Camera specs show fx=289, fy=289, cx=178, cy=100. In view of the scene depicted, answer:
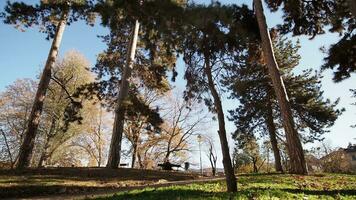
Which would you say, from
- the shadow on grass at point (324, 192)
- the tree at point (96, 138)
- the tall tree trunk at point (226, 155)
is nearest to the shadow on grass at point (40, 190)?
the tall tree trunk at point (226, 155)

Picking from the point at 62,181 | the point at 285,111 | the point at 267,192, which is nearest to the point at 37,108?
the point at 62,181

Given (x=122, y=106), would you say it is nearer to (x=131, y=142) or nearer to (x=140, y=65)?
(x=140, y=65)

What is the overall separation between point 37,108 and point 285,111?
1149 centimetres

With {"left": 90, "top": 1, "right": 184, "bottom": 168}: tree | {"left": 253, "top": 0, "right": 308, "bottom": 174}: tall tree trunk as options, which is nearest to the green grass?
{"left": 253, "top": 0, "right": 308, "bottom": 174}: tall tree trunk

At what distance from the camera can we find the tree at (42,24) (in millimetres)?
13562

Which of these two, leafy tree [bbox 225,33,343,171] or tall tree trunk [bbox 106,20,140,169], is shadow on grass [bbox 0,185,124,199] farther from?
leafy tree [bbox 225,33,343,171]

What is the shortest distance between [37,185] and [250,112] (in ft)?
49.2

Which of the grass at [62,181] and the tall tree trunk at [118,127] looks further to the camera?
the tall tree trunk at [118,127]

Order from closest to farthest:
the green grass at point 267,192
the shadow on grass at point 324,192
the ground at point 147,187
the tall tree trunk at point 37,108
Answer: the green grass at point 267,192, the ground at point 147,187, the shadow on grass at point 324,192, the tall tree trunk at point 37,108

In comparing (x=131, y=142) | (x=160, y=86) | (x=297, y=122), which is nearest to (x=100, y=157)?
(x=131, y=142)

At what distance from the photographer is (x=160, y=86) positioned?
19047mm

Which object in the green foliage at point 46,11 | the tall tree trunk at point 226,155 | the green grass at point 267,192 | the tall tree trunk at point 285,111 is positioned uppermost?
the green foliage at point 46,11

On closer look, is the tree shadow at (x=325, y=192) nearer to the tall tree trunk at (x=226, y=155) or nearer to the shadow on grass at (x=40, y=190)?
the tall tree trunk at (x=226, y=155)

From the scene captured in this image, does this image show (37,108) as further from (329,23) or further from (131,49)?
(329,23)
